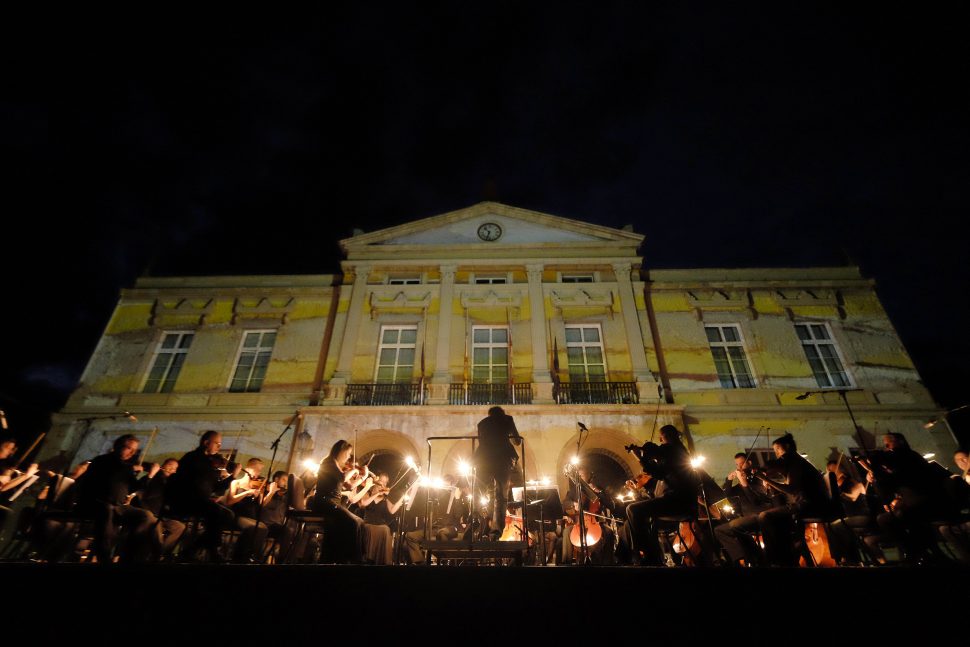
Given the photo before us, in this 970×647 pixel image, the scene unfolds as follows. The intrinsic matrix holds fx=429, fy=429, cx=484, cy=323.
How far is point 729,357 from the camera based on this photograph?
13227 mm

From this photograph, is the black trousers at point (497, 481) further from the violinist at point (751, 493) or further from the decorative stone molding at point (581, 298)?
the decorative stone molding at point (581, 298)

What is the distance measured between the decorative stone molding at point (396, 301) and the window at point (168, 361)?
6066mm

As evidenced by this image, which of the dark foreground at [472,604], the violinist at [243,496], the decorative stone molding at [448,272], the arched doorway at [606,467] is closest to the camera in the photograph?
the dark foreground at [472,604]

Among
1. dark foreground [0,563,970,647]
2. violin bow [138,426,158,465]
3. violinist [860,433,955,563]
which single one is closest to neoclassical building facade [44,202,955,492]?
violin bow [138,426,158,465]

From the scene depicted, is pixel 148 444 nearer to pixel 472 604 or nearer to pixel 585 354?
pixel 585 354

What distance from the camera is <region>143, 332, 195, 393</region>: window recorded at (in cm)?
1326

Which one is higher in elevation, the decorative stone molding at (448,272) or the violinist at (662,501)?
the decorative stone molding at (448,272)

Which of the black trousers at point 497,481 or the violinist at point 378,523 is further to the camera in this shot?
the violinist at point 378,523

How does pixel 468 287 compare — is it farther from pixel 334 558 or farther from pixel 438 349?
pixel 334 558

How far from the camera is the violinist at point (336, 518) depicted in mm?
4734

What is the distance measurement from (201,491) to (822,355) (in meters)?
15.9

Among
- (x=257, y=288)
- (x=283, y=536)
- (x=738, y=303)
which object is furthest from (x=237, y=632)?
(x=738, y=303)

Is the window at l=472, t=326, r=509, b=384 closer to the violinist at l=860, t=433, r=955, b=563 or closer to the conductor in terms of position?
the conductor

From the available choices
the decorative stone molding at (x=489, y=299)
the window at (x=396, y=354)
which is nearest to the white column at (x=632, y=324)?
the decorative stone molding at (x=489, y=299)
